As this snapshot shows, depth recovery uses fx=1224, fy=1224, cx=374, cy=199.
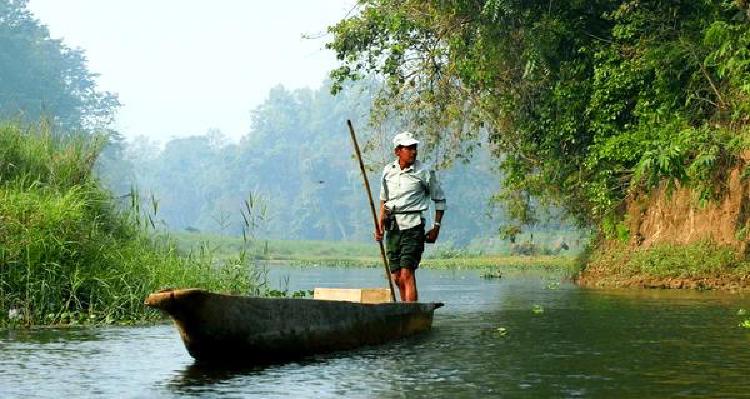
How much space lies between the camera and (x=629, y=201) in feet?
79.9

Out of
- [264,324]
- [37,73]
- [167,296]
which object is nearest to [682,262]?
[264,324]

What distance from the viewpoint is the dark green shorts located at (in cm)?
1320

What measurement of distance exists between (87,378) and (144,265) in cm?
544

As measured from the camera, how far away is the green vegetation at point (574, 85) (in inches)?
787

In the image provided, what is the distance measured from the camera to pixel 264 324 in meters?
10.2

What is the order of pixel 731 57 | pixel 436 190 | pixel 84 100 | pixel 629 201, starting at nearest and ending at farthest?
pixel 436 190, pixel 731 57, pixel 629 201, pixel 84 100

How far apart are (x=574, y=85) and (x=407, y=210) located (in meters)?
10.1

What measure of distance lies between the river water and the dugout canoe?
0.18 m

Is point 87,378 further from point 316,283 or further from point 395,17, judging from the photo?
point 316,283

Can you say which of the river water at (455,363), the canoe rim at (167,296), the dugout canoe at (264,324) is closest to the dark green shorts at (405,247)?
the river water at (455,363)

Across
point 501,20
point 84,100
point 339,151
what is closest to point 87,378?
point 501,20

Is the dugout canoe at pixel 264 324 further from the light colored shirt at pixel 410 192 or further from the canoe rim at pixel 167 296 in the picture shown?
the light colored shirt at pixel 410 192

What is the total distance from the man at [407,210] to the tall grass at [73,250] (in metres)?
3.23

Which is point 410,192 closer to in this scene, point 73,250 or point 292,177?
point 73,250
